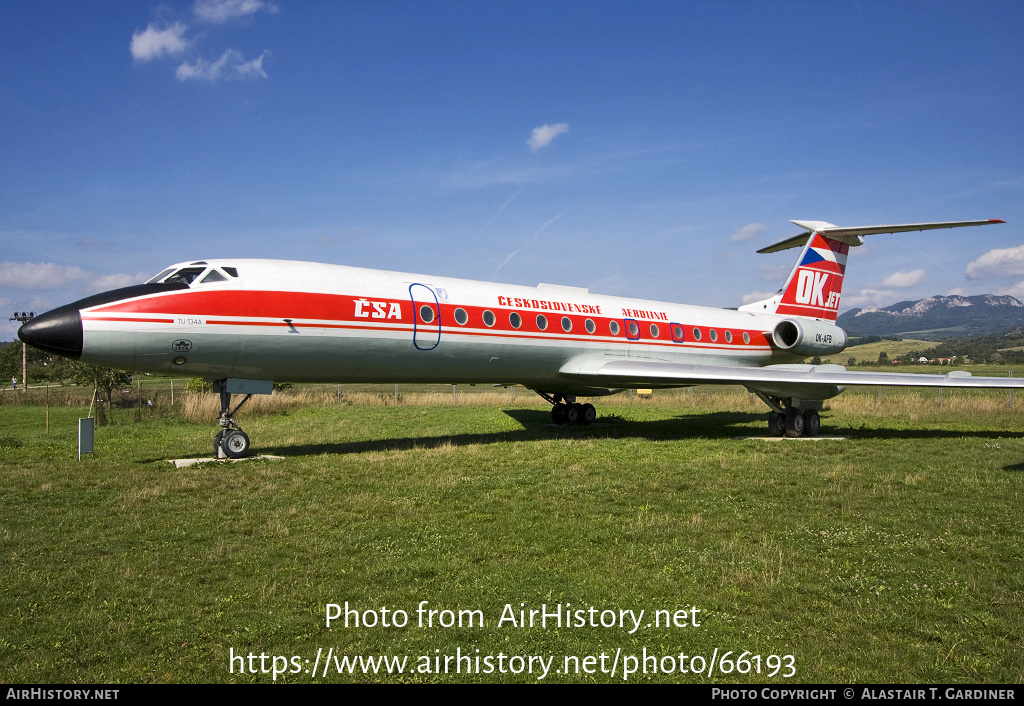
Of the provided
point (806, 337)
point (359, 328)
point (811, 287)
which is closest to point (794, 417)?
point (806, 337)

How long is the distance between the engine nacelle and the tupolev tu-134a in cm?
6

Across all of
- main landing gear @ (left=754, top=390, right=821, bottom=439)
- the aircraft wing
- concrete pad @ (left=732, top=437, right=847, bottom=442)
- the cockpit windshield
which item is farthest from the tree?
main landing gear @ (left=754, top=390, right=821, bottom=439)

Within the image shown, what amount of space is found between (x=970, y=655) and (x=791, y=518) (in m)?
3.40

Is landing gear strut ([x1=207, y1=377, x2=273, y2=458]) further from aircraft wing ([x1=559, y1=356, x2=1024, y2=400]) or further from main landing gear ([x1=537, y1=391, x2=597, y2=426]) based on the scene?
main landing gear ([x1=537, y1=391, x2=597, y2=426])

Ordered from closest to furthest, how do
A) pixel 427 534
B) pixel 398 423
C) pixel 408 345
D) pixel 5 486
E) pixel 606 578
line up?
1. pixel 606 578
2. pixel 427 534
3. pixel 5 486
4. pixel 408 345
5. pixel 398 423

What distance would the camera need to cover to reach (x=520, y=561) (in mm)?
A: 6117

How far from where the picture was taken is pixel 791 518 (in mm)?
7633

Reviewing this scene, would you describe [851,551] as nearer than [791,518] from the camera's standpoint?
Yes

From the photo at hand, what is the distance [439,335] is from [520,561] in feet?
27.4

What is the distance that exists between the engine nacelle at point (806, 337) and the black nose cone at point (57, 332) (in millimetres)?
18746

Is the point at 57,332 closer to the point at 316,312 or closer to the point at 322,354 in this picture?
the point at 316,312

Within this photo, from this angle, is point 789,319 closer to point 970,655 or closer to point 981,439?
point 981,439

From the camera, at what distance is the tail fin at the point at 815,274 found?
67.6 ft

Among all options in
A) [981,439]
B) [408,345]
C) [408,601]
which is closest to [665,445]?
[408,345]
